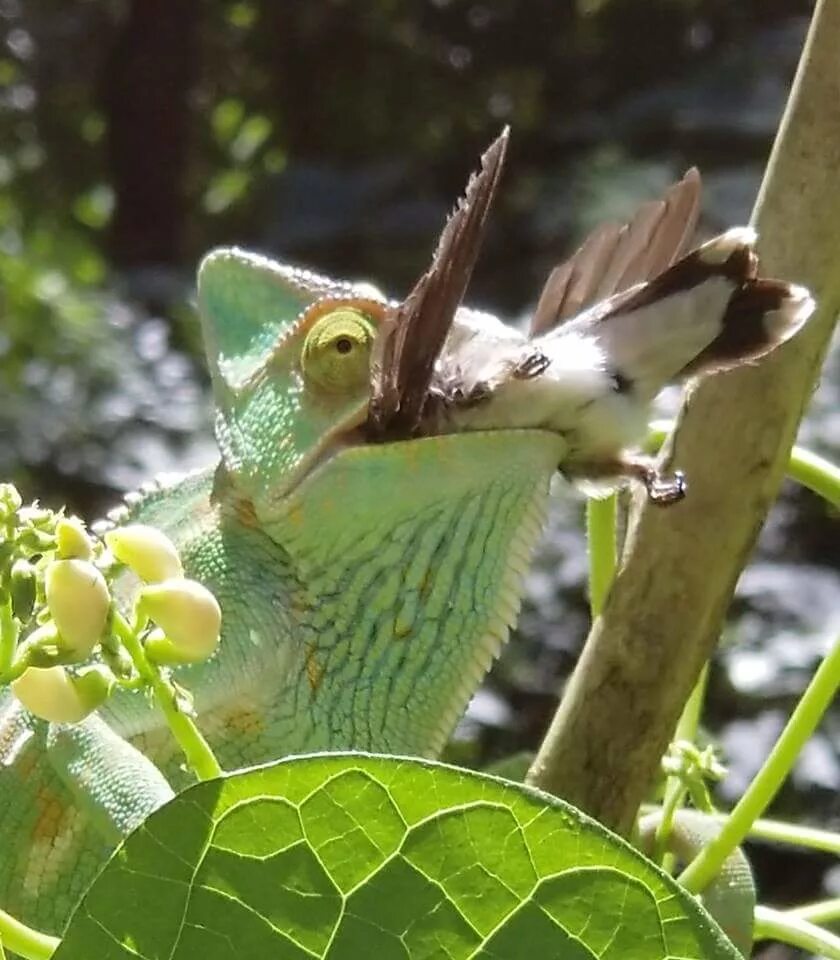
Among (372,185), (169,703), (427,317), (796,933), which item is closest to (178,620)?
(169,703)

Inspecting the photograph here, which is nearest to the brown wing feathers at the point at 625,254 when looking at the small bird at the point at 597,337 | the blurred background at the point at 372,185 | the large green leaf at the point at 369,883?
the small bird at the point at 597,337

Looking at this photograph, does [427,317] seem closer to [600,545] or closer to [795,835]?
[600,545]

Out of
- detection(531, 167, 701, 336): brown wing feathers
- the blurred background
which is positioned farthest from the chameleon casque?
the blurred background

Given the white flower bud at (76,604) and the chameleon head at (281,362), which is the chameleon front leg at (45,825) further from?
the white flower bud at (76,604)

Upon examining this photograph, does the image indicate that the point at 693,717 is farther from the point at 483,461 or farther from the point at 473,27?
the point at 473,27

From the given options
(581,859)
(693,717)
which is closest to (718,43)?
(693,717)

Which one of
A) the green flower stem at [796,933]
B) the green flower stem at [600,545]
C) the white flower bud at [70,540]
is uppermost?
the green flower stem at [600,545]
